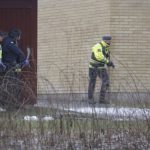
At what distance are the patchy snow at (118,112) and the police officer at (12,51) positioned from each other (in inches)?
187

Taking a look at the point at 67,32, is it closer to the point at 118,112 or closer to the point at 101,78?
the point at 101,78

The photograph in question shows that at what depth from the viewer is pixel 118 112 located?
8117mm

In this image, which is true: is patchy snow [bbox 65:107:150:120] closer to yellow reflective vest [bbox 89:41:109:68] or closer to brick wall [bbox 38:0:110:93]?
yellow reflective vest [bbox 89:41:109:68]

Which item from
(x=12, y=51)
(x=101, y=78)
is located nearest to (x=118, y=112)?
(x=101, y=78)

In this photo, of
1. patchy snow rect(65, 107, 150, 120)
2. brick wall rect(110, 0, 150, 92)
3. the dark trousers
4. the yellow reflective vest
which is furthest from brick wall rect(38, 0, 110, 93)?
patchy snow rect(65, 107, 150, 120)

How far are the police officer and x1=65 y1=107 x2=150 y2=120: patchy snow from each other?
474 cm

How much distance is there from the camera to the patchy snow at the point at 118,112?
7.85m

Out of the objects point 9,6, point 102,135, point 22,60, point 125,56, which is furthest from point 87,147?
point 125,56

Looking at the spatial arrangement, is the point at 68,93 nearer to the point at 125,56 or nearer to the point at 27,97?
the point at 27,97

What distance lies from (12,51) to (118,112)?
532cm

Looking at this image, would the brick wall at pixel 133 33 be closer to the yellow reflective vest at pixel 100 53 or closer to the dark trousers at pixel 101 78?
the yellow reflective vest at pixel 100 53

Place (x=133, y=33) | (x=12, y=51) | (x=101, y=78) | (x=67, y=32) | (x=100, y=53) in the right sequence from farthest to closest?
(x=67, y=32) < (x=133, y=33) < (x=100, y=53) < (x=12, y=51) < (x=101, y=78)

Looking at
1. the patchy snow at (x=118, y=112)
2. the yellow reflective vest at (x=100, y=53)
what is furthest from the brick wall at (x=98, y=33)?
the patchy snow at (x=118, y=112)

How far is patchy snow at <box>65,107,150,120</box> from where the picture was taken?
25.8 ft
